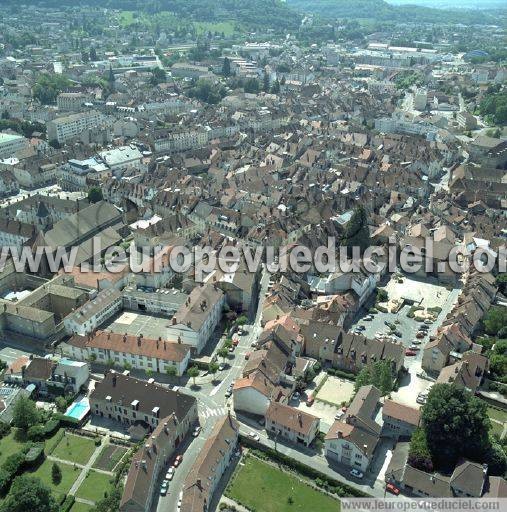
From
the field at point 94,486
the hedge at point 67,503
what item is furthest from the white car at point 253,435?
the hedge at point 67,503

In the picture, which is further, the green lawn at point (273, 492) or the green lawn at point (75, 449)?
the green lawn at point (75, 449)

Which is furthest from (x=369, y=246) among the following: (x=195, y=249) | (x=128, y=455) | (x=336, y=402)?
(x=128, y=455)

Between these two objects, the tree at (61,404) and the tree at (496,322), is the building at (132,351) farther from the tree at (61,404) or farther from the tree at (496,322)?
the tree at (496,322)

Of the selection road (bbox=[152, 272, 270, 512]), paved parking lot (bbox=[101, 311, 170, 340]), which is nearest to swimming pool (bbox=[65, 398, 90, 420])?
road (bbox=[152, 272, 270, 512])

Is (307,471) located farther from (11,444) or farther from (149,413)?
(11,444)

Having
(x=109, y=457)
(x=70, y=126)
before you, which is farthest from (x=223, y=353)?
(x=70, y=126)

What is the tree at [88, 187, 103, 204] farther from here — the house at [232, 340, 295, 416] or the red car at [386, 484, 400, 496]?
the red car at [386, 484, 400, 496]
